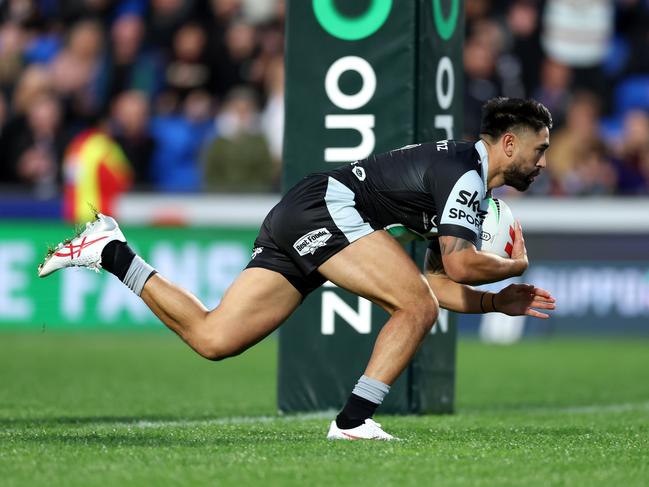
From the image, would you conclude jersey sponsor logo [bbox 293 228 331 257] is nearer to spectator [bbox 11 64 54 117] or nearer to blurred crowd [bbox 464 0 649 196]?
blurred crowd [bbox 464 0 649 196]

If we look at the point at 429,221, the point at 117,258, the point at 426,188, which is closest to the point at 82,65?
the point at 117,258

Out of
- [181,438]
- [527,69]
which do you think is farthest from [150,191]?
[181,438]

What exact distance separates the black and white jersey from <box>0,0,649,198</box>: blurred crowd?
10.3 metres

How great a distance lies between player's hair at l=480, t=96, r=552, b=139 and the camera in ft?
25.9

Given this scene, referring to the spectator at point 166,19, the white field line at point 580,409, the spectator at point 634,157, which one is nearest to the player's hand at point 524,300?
the white field line at point 580,409

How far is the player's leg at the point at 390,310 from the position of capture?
7.55 meters

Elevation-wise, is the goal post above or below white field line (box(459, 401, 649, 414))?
above

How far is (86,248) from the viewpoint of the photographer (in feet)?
26.8

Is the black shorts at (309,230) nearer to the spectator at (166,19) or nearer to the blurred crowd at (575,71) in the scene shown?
the blurred crowd at (575,71)

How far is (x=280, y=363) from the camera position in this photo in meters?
10.3

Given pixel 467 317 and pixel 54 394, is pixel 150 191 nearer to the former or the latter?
pixel 467 317

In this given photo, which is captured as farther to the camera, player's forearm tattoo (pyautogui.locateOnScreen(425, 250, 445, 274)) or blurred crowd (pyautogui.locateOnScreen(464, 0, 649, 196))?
blurred crowd (pyautogui.locateOnScreen(464, 0, 649, 196))

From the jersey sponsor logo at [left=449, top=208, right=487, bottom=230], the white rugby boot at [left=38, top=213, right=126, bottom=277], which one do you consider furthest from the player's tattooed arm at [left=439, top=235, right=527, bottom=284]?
the white rugby boot at [left=38, top=213, right=126, bottom=277]

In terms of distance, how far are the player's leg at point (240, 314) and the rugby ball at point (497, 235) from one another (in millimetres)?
1150
